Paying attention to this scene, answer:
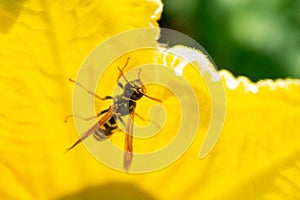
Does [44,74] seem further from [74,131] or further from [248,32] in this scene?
[248,32]

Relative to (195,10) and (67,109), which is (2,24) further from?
(195,10)

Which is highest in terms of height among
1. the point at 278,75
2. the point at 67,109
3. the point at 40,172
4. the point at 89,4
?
the point at 278,75

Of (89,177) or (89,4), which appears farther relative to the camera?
(89,177)

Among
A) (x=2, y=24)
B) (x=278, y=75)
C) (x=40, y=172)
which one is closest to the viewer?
(x=2, y=24)

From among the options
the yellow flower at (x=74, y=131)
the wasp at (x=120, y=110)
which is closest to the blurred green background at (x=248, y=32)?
the yellow flower at (x=74, y=131)

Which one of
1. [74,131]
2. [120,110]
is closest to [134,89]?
[120,110]

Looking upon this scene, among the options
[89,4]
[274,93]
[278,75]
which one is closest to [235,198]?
[274,93]

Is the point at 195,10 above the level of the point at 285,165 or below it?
above
